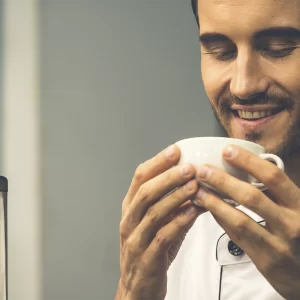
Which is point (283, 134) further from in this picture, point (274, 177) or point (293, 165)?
point (274, 177)

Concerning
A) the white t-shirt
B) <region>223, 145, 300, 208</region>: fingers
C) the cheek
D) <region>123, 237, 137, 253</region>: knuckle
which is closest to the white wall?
the white t-shirt

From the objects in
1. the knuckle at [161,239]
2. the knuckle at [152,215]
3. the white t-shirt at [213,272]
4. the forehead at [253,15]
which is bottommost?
the white t-shirt at [213,272]

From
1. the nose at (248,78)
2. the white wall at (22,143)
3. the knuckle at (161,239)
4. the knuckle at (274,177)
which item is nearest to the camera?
the knuckle at (274,177)

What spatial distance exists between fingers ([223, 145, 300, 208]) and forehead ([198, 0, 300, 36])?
400mm

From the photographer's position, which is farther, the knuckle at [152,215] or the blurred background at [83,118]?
the blurred background at [83,118]

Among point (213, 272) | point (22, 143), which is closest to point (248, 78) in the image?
point (213, 272)

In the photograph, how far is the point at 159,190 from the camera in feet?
2.30

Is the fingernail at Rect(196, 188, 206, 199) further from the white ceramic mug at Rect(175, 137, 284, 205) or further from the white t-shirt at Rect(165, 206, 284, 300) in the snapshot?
the white t-shirt at Rect(165, 206, 284, 300)

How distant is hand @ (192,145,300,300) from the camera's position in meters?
0.65

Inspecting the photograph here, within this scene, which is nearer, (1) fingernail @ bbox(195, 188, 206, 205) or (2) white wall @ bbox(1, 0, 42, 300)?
(1) fingernail @ bbox(195, 188, 206, 205)

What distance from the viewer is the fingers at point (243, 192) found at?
0.65 meters

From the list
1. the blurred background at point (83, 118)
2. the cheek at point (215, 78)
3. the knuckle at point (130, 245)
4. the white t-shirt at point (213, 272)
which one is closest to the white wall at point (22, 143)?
the blurred background at point (83, 118)

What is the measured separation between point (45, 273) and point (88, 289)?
0.48 ft

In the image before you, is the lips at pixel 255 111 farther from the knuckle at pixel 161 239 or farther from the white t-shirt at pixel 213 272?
the knuckle at pixel 161 239
